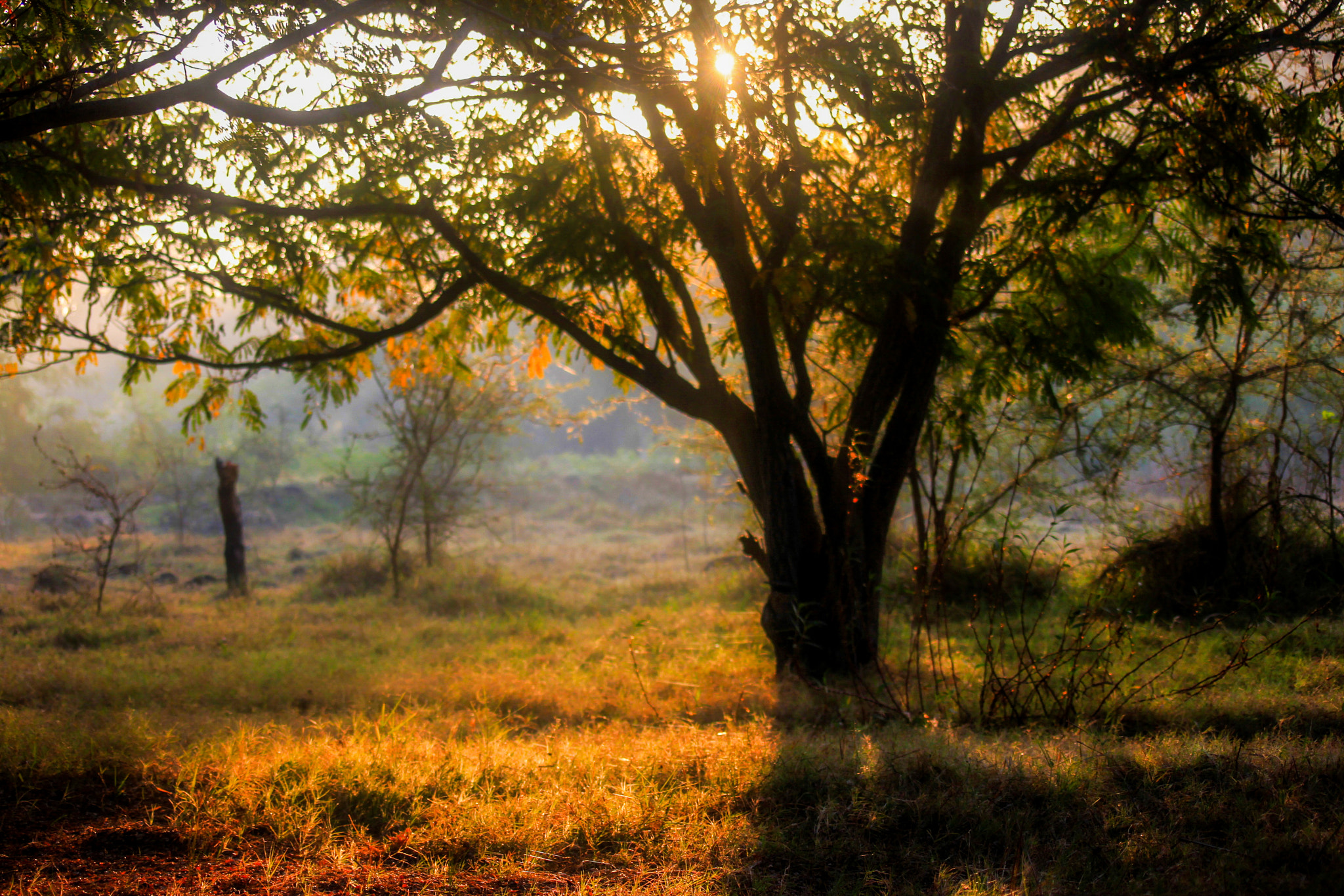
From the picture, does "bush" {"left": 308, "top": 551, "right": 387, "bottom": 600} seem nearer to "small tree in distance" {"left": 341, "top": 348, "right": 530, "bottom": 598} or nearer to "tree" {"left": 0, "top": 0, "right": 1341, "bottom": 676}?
"small tree in distance" {"left": 341, "top": 348, "right": 530, "bottom": 598}

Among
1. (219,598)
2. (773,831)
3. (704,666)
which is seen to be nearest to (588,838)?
(773,831)

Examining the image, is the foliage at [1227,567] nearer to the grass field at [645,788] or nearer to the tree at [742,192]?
the grass field at [645,788]

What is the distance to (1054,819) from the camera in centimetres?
312

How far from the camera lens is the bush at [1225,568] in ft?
26.0

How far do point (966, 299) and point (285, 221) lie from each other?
17.8 feet

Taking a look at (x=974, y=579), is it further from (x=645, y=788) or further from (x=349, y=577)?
(x=349, y=577)

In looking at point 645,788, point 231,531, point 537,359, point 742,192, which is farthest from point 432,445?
point 645,788

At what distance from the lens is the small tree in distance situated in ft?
44.0

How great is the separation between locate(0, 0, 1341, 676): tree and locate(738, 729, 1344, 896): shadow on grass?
1124 mm

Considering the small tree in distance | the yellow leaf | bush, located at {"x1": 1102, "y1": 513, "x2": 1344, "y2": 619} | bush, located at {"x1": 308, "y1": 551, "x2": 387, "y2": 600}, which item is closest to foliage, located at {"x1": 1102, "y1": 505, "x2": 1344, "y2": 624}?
bush, located at {"x1": 1102, "y1": 513, "x2": 1344, "y2": 619}

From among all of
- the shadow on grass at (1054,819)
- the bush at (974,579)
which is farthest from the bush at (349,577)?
the shadow on grass at (1054,819)

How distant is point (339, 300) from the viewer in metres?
7.13

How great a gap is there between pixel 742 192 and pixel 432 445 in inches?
364

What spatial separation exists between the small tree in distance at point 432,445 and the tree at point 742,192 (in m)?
6.44
